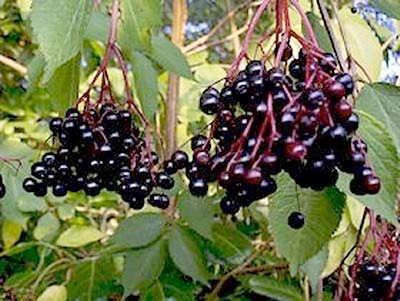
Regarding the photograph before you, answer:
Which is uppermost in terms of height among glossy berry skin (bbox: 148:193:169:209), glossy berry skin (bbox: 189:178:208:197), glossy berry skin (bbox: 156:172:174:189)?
glossy berry skin (bbox: 189:178:208:197)

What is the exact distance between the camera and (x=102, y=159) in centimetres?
87

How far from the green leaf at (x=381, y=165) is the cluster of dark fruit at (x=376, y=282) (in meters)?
0.09

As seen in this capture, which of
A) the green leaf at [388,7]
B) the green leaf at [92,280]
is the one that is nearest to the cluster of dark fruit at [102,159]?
the green leaf at [388,7]

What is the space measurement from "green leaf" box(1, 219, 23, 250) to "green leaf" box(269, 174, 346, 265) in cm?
136

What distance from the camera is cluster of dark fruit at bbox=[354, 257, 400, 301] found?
75cm

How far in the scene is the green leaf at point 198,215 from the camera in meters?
1.27

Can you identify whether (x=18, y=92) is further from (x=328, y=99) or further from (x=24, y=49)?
(x=328, y=99)

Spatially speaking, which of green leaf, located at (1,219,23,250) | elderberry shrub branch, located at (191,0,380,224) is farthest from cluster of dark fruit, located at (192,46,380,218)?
green leaf, located at (1,219,23,250)

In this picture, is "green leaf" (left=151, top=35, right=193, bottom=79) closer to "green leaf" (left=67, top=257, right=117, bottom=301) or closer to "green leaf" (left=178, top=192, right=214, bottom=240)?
"green leaf" (left=178, top=192, right=214, bottom=240)

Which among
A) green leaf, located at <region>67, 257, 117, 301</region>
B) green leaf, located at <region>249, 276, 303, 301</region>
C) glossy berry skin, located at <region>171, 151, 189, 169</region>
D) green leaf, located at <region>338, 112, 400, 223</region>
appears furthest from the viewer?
green leaf, located at <region>67, 257, 117, 301</region>

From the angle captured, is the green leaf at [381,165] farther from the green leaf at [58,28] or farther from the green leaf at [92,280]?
the green leaf at [92,280]

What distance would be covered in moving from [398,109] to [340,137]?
0.72ft

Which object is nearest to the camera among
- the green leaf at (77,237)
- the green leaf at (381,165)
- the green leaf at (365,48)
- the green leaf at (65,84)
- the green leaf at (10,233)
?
the green leaf at (381,165)

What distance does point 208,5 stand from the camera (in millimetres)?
3012
